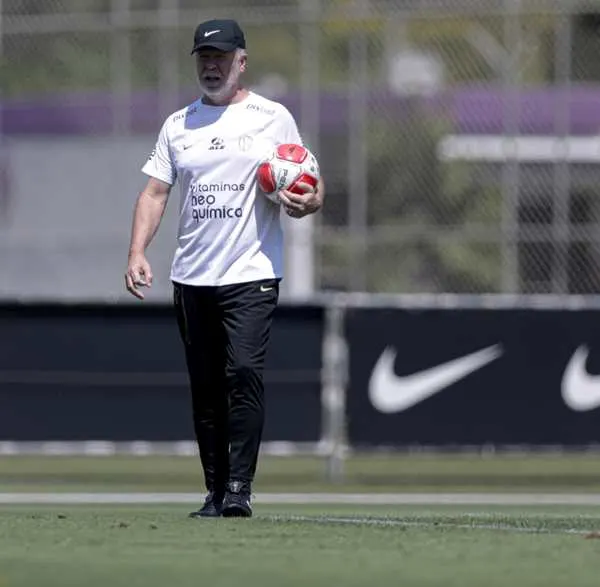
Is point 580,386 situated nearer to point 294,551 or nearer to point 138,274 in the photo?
point 138,274

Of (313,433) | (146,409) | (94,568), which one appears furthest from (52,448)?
(94,568)

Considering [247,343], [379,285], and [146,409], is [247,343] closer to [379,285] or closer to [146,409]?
[146,409]

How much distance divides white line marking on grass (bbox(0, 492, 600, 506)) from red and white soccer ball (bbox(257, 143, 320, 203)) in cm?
412

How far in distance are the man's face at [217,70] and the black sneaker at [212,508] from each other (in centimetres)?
169

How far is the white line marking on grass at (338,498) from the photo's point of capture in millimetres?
12422

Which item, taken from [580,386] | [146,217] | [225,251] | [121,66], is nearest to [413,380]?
[580,386]

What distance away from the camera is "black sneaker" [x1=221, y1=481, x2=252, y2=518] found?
8.29 m

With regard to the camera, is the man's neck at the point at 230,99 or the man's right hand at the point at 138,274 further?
the man's neck at the point at 230,99

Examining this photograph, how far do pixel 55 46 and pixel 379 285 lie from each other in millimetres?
4640

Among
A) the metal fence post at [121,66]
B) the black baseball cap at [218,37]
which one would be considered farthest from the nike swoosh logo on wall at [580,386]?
the metal fence post at [121,66]

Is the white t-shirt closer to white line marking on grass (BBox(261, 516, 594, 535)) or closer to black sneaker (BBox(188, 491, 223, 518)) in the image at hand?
black sneaker (BBox(188, 491, 223, 518))

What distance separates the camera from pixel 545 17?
21.6 metres

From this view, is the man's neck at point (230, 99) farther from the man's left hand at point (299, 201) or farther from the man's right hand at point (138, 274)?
the man's right hand at point (138, 274)

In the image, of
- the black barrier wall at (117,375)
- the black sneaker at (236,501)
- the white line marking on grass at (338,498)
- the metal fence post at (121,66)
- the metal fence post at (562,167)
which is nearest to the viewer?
the black sneaker at (236,501)
